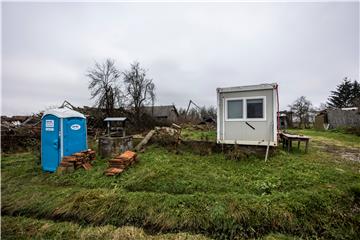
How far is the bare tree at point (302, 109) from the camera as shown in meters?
27.2

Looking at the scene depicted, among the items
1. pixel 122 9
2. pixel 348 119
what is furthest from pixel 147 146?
pixel 348 119

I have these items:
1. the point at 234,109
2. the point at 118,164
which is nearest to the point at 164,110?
the point at 234,109

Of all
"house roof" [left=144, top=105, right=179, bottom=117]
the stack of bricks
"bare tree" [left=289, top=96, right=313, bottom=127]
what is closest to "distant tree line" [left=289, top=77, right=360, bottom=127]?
"bare tree" [left=289, top=96, right=313, bottom=127]

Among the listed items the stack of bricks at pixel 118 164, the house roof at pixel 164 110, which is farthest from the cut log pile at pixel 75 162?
the house roof at pixel 164 110

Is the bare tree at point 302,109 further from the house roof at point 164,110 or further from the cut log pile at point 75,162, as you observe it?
the cut log pile at point 75,162

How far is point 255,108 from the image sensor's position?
6102 mm

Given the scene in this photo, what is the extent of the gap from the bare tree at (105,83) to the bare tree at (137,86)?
1639 millimetres

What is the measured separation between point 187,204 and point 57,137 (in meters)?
4.77

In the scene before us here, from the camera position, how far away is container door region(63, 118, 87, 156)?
5.45 m

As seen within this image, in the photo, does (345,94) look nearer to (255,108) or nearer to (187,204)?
(255,108)

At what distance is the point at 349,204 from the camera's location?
10.6 ft

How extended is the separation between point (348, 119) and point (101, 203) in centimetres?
2475

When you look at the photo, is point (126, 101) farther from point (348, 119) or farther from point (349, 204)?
point (348, 119)

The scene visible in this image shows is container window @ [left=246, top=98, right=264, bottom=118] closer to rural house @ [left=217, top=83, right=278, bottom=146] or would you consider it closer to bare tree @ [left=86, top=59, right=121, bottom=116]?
rural house @ [left=217, top=83, right=278, bottom=146]
